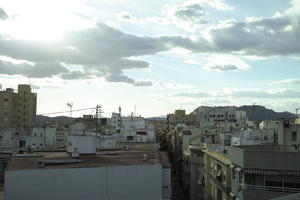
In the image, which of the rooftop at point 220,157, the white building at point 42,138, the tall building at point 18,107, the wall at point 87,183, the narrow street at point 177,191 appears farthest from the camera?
the tall building at point 18,107

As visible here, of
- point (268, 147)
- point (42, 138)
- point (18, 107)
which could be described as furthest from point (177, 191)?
point (18, 107)

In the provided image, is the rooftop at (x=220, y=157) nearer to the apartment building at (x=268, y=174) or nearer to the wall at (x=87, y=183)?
the apartment building at (x=268, y=174)

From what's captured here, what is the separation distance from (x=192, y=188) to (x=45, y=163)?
19.4m

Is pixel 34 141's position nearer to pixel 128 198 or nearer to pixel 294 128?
pixel 128 198

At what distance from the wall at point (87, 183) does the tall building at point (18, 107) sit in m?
68.4

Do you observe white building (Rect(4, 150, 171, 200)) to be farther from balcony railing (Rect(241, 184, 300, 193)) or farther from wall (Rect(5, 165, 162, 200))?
balcony railing (Rect(241, 184, 300, 193))

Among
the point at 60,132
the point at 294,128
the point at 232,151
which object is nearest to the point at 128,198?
the point at 232,151

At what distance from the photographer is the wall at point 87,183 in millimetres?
20703

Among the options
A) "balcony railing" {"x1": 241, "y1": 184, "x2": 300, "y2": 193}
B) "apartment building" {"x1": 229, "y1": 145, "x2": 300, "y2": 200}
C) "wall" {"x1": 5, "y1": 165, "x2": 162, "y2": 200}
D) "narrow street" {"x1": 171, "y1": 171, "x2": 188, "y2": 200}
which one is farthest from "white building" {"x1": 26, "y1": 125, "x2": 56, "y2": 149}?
"balcony railing" {"x1": 241, "y1": 184, "x2": 300, "y2": 193}

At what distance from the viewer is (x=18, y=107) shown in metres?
88.0

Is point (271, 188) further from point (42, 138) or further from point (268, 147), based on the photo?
point (42, 138)

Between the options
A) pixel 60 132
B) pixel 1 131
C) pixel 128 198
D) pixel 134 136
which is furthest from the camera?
pixel 60 132

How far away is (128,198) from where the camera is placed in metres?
22.4

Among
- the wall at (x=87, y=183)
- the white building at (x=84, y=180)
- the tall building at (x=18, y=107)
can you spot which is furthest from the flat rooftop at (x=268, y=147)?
the tall building at (x=18, y=107)
